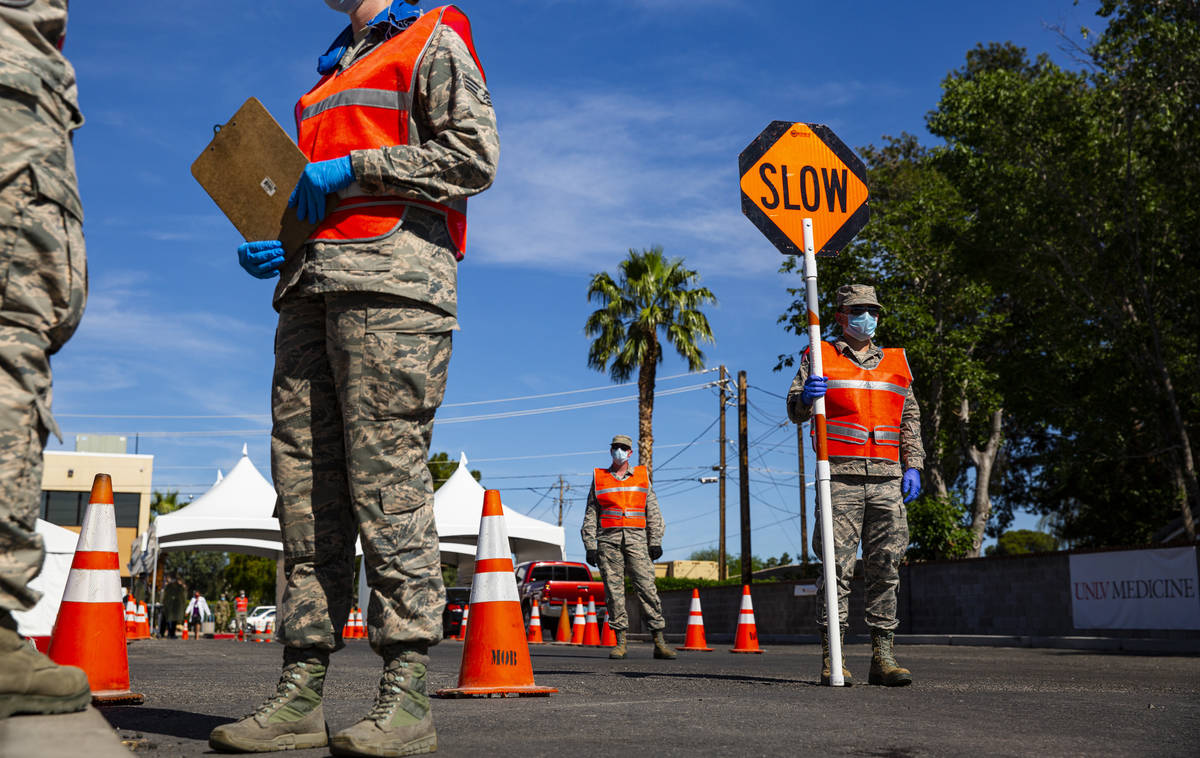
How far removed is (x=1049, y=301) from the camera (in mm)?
25578

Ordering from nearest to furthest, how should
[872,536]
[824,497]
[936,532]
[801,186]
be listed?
[824,497] < [801,186] < [872,536] < [936,532]

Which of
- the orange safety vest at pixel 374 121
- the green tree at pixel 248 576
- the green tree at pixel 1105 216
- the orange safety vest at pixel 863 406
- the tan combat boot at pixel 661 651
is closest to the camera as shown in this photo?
the orange safety vest at pixel 374 121

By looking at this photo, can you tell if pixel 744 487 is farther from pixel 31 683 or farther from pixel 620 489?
pixel 31 683

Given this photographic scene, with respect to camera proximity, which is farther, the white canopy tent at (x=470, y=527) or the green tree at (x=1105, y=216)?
the white canopy tent at (x=470, y=527)

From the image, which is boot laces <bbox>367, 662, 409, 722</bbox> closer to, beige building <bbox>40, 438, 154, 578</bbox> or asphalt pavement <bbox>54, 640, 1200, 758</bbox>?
asphalt pavement <bbox>54, 640, 1200, 758</bbox>

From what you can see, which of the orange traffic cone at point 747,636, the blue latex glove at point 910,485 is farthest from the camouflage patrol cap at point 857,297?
the orange traffic cone at point 747,636

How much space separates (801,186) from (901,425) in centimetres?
163

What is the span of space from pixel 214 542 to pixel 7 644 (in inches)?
1013

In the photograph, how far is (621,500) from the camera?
12.1 metres

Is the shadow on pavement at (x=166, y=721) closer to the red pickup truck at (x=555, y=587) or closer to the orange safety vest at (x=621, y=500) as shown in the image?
the orange safety vest at (x=621, y=500)

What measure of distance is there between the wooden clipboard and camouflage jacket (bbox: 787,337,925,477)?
12.7 ft

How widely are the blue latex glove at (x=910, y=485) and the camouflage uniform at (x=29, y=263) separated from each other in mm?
5327

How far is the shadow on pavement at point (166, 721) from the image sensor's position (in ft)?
12.7

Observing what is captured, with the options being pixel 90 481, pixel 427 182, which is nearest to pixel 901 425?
pixel 427 182
